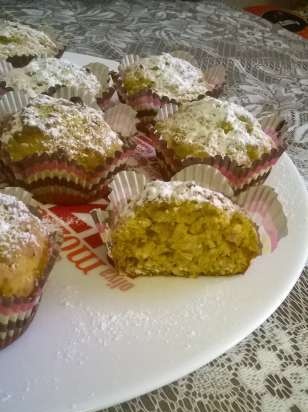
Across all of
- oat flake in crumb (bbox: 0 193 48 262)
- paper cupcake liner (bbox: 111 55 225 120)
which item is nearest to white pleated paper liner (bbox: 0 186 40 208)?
oat flake in crumb (bbox: 0 193 48 262)

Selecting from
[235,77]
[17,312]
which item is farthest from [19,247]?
[235,77]

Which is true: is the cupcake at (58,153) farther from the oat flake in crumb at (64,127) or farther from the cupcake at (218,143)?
the cupcake at (218,143)

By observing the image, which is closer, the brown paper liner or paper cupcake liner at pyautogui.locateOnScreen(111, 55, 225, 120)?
the brown paper liner

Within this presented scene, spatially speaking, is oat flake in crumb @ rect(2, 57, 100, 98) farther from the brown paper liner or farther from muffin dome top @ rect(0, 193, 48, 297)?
muffin dome top @ rect(0, 193, 48, 297)

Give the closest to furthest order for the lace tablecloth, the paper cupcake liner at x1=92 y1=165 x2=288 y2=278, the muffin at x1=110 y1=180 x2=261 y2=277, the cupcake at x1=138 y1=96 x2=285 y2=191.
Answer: the lace tablecloth < the muffin at x1=110 y1=180 x2=261 y2=277 < the paper cupcake liner at x1=92 y1=165 x2=288 y2=278 < the cupcake at x1=138 y1=96 x2=285 y2=191

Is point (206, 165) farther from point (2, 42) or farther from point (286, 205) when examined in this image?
point (2, 42)

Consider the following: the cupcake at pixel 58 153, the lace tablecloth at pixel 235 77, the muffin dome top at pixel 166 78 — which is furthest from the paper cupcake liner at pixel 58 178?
the lace tablecloth at pixel 235 77

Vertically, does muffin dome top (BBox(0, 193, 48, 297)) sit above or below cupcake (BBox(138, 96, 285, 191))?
above
